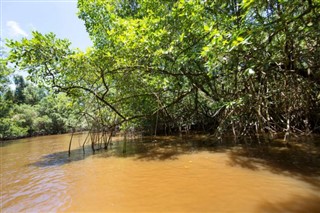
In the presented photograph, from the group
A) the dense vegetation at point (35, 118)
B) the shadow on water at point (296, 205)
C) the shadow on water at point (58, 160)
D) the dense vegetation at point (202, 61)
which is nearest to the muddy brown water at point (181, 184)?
the shadow on water at point (296, 205)

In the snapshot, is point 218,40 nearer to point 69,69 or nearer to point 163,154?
point 163,154

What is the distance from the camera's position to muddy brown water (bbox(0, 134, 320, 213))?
8.36ft

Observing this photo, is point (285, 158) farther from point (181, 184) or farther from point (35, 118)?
point (35, 118)

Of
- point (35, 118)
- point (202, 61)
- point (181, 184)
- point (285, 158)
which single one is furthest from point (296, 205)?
point (35, 118)

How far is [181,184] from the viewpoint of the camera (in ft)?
10.7

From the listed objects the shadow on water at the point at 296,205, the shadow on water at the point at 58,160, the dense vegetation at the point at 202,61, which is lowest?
the shadow on water at the point at 296,205

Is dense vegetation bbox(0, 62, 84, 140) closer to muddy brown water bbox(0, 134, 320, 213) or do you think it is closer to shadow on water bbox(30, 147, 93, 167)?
shadow on water bbox(30, 147, 93, 167)

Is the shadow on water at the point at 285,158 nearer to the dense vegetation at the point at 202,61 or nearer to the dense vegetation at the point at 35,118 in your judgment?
the dense vegetation at the point at 202,61

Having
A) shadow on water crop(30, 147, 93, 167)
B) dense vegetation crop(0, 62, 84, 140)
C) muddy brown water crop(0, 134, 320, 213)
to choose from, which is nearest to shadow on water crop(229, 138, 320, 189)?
muddy brown water crop(0, 134, 320, 213)

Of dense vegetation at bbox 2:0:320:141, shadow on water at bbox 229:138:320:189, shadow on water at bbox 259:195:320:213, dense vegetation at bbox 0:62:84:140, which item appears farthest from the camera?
dense vegetation at bbox 0:62:84:140

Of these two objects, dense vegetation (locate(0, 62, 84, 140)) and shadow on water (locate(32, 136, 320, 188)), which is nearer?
shadow on water (locate(32, 136, 320, 188))

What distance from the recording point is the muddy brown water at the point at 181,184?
2547 millimetres

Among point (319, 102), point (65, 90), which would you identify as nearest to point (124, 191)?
point (65, 90)

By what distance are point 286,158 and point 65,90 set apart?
631cm
